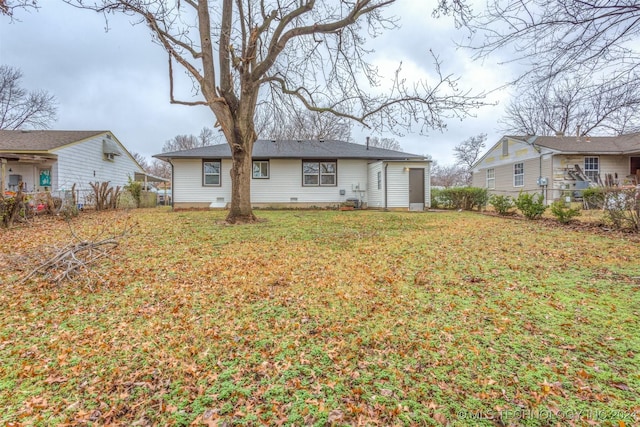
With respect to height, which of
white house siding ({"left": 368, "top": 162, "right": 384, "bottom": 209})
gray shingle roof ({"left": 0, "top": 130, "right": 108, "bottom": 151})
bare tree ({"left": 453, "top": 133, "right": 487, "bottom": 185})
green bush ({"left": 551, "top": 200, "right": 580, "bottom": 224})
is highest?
bare tree ({"left": 453, "top": 133, "right": 487, "bottom": 185})

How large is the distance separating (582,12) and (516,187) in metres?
17.2

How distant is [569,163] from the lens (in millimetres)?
16062

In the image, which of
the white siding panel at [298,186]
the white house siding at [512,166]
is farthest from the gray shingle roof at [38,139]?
the white house siding at [512,166]

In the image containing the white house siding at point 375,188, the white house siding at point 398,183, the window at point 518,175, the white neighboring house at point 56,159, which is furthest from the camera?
the window at point 518,175

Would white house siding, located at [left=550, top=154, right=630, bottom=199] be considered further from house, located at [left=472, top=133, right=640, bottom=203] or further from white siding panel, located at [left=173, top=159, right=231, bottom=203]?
white siding panel, located at [left=173, top=159, right=231, bottom=203]

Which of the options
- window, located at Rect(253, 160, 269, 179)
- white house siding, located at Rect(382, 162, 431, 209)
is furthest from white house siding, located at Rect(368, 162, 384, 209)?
window, located at Rect(253, 160, 269, 179)

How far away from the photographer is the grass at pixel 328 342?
1974 millimetres

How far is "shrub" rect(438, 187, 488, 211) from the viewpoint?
14.2 meters

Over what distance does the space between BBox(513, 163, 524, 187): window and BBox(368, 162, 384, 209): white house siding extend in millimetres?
10055

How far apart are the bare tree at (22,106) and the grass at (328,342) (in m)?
25.7

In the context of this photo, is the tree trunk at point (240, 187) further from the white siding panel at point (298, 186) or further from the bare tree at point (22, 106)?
the bare tree at point (22, 106)

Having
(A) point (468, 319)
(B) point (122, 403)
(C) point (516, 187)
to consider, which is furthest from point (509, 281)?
(C) point (516, 187)

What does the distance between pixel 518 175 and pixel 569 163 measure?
9.07 ft

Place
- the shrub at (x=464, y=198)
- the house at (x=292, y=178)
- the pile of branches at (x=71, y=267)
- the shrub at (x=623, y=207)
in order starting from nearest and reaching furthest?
the pile of branches at (x=71, y=267), the shrub at (x=623, y=207), the shrub at (x=464, y=198), the house at (x=292, y=178)
